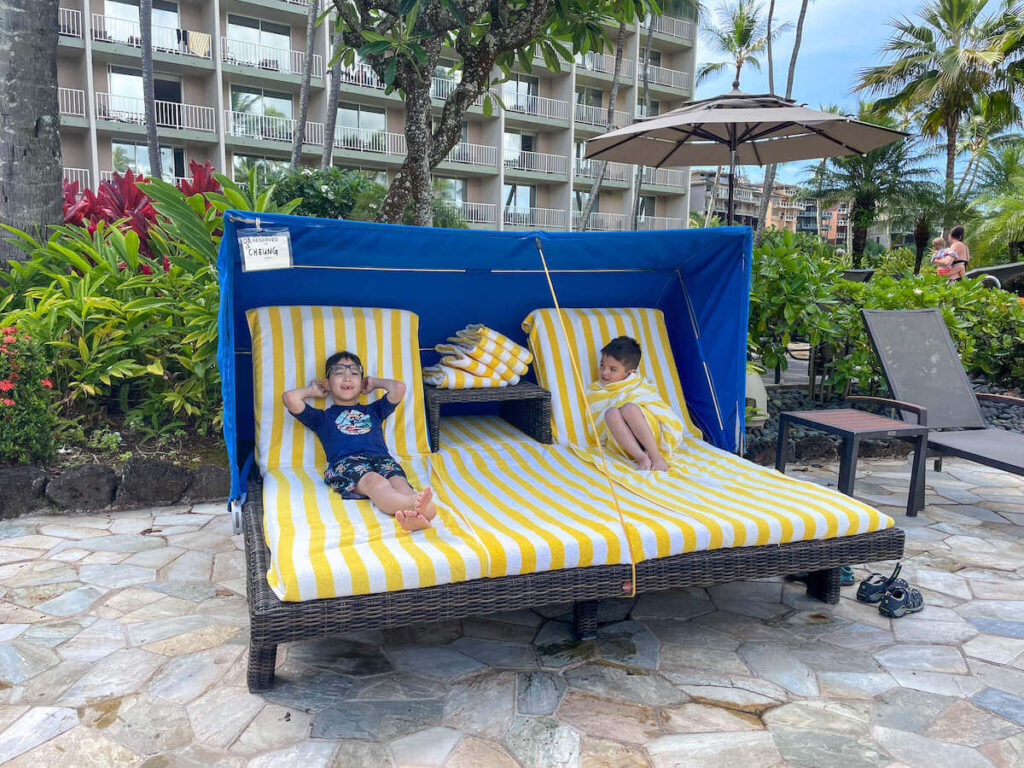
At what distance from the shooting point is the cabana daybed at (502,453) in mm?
2428

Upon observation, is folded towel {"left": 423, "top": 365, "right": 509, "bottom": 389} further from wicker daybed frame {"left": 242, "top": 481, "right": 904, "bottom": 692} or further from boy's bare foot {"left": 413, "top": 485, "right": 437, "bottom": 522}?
boy's bare foot {"left": 413, "top": 485, "right": 437, "bottom": 522}

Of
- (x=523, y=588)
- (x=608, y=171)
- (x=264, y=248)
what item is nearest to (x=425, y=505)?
(x=523, y=588)

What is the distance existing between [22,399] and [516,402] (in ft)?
8.94

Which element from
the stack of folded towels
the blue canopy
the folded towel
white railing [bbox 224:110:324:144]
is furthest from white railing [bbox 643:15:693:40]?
the folded towel

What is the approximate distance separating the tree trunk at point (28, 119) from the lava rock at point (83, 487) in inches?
83.8

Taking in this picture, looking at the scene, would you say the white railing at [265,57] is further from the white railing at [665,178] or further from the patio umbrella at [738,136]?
the patio umbrella at [738,136]

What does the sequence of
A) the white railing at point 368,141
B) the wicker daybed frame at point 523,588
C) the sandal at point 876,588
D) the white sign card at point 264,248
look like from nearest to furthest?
the wicker daybed frame at point 523,588 → the white sign card at point 264,248 → the sandal at point 876,588 → the white railing at point 368,141

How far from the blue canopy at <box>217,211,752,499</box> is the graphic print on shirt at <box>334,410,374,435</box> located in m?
0.50

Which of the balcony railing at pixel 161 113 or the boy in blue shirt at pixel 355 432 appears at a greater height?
the balcony railing at pixel 161 113

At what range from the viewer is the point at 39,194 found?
534 cm

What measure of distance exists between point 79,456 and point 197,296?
45.7 inches

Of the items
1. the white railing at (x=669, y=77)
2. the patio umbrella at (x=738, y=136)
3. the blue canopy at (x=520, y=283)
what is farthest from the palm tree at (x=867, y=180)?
the blue canopy at (x=520, y=283)

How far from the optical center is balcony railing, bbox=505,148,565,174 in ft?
85.3

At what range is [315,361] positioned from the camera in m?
3.65
